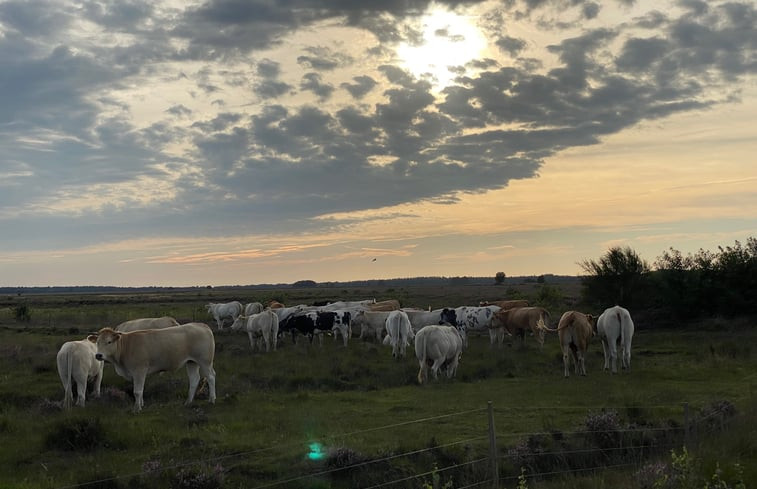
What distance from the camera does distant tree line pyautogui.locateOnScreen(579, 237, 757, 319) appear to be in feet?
113

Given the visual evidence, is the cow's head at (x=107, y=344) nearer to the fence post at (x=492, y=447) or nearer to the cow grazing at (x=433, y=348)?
the cow grazing at (x=433, y=348)

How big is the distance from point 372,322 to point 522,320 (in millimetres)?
8418

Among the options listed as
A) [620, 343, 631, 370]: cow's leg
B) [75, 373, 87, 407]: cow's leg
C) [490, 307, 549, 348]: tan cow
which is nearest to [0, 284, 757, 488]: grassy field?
[75, 373, 87, 407]: cow's leg

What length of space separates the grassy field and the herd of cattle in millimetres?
777

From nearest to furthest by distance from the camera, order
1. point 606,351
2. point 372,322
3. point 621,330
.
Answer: point 621,330 < point 606,351 < point 372,322

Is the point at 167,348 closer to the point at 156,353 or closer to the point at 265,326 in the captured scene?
the point at 156,353

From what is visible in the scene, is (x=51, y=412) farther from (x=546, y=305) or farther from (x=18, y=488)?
(x=546, y=305)

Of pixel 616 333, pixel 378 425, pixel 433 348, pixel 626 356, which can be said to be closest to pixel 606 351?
pixel 626 356

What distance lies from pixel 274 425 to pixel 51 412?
5.81m

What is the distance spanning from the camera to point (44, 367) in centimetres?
2111

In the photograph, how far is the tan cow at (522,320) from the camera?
2784cm

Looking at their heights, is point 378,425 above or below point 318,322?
below

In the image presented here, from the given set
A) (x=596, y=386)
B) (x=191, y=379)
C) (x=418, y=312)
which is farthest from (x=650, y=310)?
(x=191, y=379)

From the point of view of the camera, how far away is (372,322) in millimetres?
33250
